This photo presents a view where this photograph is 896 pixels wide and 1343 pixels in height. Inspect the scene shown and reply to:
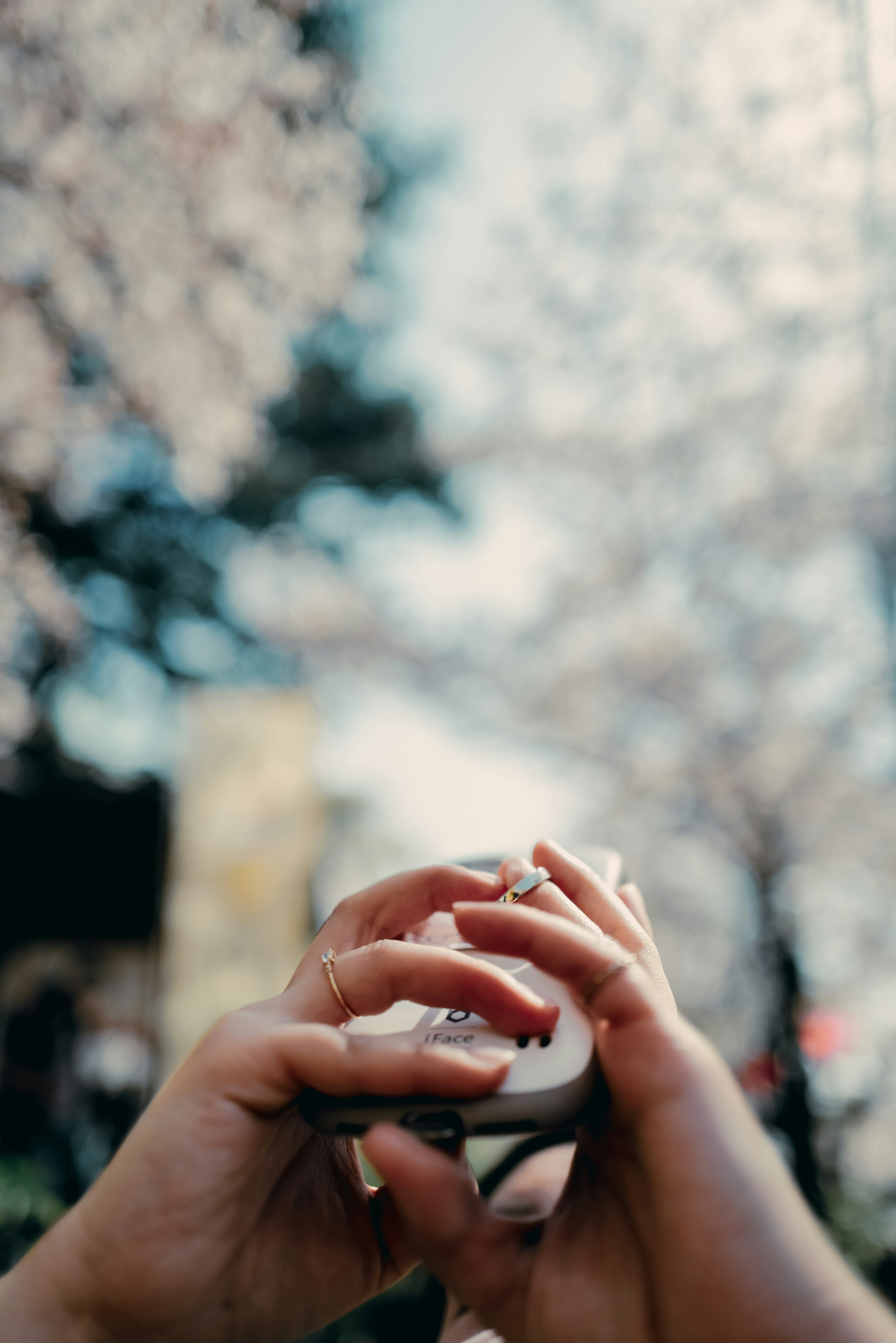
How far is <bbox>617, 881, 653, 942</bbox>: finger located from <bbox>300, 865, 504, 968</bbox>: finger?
22 centimetres

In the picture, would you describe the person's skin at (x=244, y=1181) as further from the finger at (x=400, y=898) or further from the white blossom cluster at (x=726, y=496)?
the white blossom cluster at (x=726, y=496)

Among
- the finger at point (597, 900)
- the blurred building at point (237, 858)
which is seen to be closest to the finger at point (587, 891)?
the finger at point (597, 900)

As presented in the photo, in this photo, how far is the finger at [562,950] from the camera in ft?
2.37

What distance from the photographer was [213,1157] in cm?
80

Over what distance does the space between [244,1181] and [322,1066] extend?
0.67 feet

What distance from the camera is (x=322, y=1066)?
0.75 m

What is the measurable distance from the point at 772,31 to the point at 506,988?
4.75 metres

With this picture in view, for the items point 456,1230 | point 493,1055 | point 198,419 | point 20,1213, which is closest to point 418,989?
point 493,1055

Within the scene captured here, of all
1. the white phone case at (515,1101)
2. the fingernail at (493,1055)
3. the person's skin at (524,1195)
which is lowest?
the person's skin at (524,1195)

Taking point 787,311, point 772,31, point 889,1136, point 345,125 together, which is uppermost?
point 345,125

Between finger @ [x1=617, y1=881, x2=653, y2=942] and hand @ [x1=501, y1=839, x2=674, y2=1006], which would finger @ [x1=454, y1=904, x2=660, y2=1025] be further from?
finger @ [x1=617, y1=881, x2=653, y2=942]

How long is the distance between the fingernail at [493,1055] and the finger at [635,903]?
12.3 inches

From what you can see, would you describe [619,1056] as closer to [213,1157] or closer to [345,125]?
[213,1157]

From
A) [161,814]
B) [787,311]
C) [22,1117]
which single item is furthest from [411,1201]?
[161,814]
